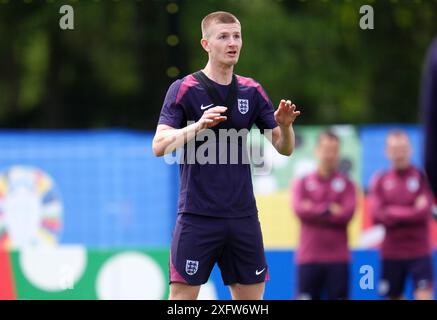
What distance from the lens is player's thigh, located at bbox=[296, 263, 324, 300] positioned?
821cm

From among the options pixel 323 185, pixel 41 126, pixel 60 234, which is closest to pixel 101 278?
pixel 60 234

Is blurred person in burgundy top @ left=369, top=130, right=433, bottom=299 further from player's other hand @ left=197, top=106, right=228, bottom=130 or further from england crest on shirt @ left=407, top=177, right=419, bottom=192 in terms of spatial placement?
player's other hand @ left=197, top=106, right=228, bottom=130

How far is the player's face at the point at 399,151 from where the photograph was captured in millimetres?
8500

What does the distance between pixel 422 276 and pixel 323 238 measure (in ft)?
3.11

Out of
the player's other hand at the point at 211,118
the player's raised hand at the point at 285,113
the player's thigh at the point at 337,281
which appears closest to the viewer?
the player's other hand at the point at 211,118

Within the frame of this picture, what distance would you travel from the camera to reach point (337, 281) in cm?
820

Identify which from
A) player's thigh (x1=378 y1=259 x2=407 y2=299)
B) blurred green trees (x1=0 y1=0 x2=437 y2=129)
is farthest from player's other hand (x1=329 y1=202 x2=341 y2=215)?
blurred green trees (x1=0 y1=0 x2=437 y2=129)

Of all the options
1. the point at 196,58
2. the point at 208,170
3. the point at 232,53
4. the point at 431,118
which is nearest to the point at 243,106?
the point at 232,53

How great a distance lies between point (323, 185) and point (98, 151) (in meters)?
2.01

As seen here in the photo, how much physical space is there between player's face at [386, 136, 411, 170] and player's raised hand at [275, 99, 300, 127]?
355 cm

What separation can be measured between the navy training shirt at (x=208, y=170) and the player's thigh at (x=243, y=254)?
70 millimetres

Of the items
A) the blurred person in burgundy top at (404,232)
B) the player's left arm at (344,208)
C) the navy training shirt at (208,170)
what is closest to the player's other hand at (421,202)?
the blurred person in burgundy top at (404,232)

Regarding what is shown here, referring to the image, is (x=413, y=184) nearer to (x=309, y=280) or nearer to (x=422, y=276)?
(x=422, y=276)

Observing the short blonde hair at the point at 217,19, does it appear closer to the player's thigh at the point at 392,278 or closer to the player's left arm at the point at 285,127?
the player's left arm at the point at 285,127
